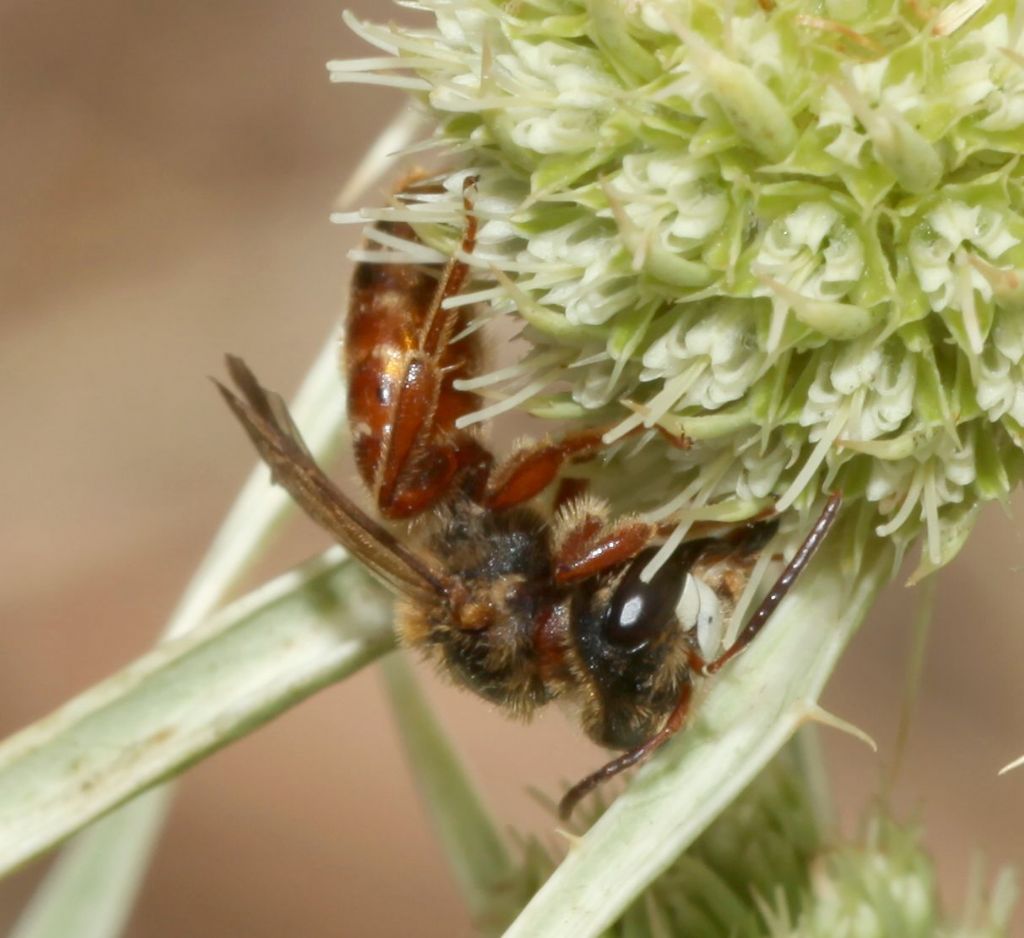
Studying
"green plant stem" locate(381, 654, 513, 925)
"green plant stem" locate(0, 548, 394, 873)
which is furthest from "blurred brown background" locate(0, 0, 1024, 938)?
"green plant stem" locate(0, 548, 394, 873)

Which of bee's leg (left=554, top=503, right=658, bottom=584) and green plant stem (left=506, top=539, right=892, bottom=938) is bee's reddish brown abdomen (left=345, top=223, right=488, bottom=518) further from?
green plant stem (left=506, top=539, right=892, bottom=938)

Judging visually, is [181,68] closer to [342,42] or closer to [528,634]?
[342,42]

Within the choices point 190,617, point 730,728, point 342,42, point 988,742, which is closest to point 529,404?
point 730,728

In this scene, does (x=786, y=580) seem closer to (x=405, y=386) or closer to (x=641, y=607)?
(x=641, y=607)

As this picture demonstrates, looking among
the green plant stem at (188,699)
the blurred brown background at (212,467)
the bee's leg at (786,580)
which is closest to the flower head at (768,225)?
the bee's leg at (786,580)

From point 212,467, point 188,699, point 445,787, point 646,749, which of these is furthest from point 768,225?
point 212,467

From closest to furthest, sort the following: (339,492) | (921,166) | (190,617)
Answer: (921,166), (339,492), (190,617)

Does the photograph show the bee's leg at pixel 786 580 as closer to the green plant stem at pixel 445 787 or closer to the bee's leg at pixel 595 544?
the bee's leg at pixel 595 544
